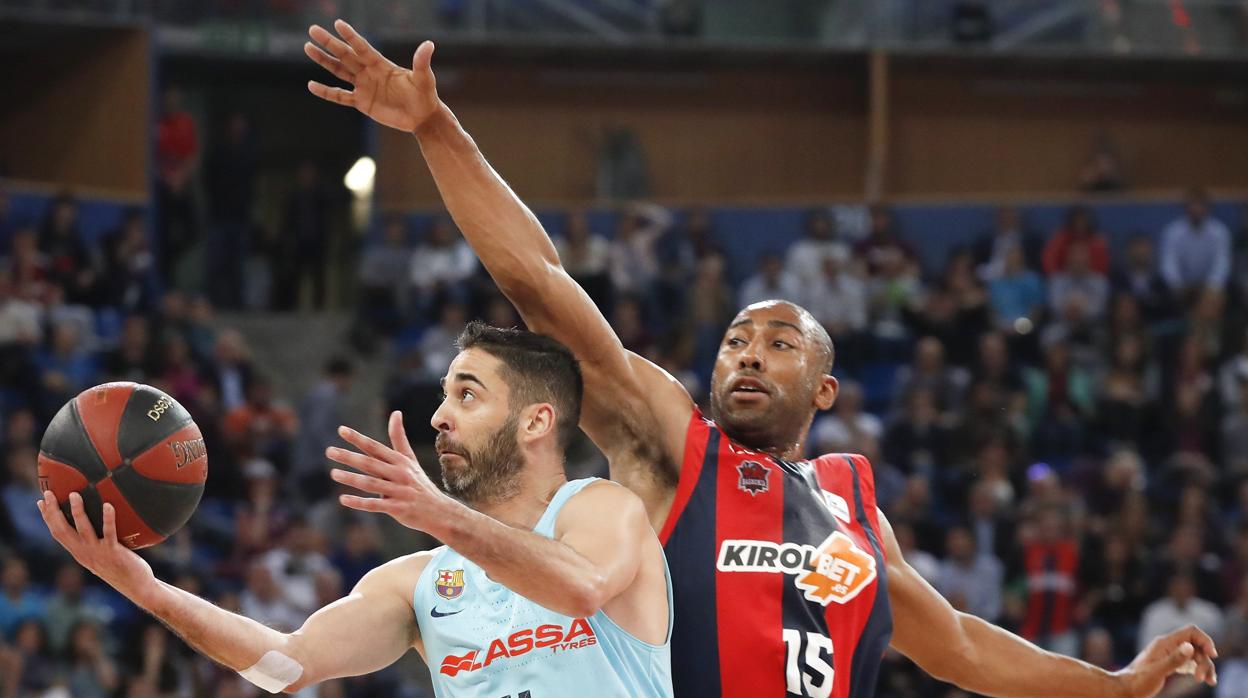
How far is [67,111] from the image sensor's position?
19578mm

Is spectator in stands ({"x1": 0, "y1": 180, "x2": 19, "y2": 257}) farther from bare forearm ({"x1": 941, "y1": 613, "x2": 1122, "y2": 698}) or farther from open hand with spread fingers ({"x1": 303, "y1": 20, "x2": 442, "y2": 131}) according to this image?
bare forearm ({"x1": 941, "y1": 613, "x2": 1122, "y2": 698})

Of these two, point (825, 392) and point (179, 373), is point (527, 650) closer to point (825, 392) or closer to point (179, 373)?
point (825, 392)

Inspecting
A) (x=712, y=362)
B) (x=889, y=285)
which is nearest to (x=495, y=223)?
(x=712, y=362)

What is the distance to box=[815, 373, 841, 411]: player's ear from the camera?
548 centimetres

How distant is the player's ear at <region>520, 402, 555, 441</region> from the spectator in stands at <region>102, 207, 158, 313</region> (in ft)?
38.5

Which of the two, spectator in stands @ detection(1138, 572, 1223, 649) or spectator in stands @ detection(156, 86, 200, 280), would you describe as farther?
spectator in stands @ detection(156, 86, 200, 280)

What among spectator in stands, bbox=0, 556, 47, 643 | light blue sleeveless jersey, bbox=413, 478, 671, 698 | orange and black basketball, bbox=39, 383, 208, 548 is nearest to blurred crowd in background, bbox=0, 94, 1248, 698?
spectator in stands, bbox=0, 556, 47, 643

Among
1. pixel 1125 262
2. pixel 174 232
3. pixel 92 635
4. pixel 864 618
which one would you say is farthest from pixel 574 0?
pixel 864 618

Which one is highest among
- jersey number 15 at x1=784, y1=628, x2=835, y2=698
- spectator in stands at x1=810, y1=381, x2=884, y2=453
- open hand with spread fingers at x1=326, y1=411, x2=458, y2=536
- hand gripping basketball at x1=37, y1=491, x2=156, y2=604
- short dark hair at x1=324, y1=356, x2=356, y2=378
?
open hand with spread fingers at x1=326, y1=411, x2=458, y2=536

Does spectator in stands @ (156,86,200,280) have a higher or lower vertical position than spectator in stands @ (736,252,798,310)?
higher

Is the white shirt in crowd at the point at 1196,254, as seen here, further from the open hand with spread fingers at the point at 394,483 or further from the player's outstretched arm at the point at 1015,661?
the open hand with spread fingers at the point at 394,483

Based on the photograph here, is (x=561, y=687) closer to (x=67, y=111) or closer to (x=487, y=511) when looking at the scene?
(x=487, y=511)

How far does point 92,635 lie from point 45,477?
25.9 ft

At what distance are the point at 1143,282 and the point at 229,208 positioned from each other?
32.3 ft
